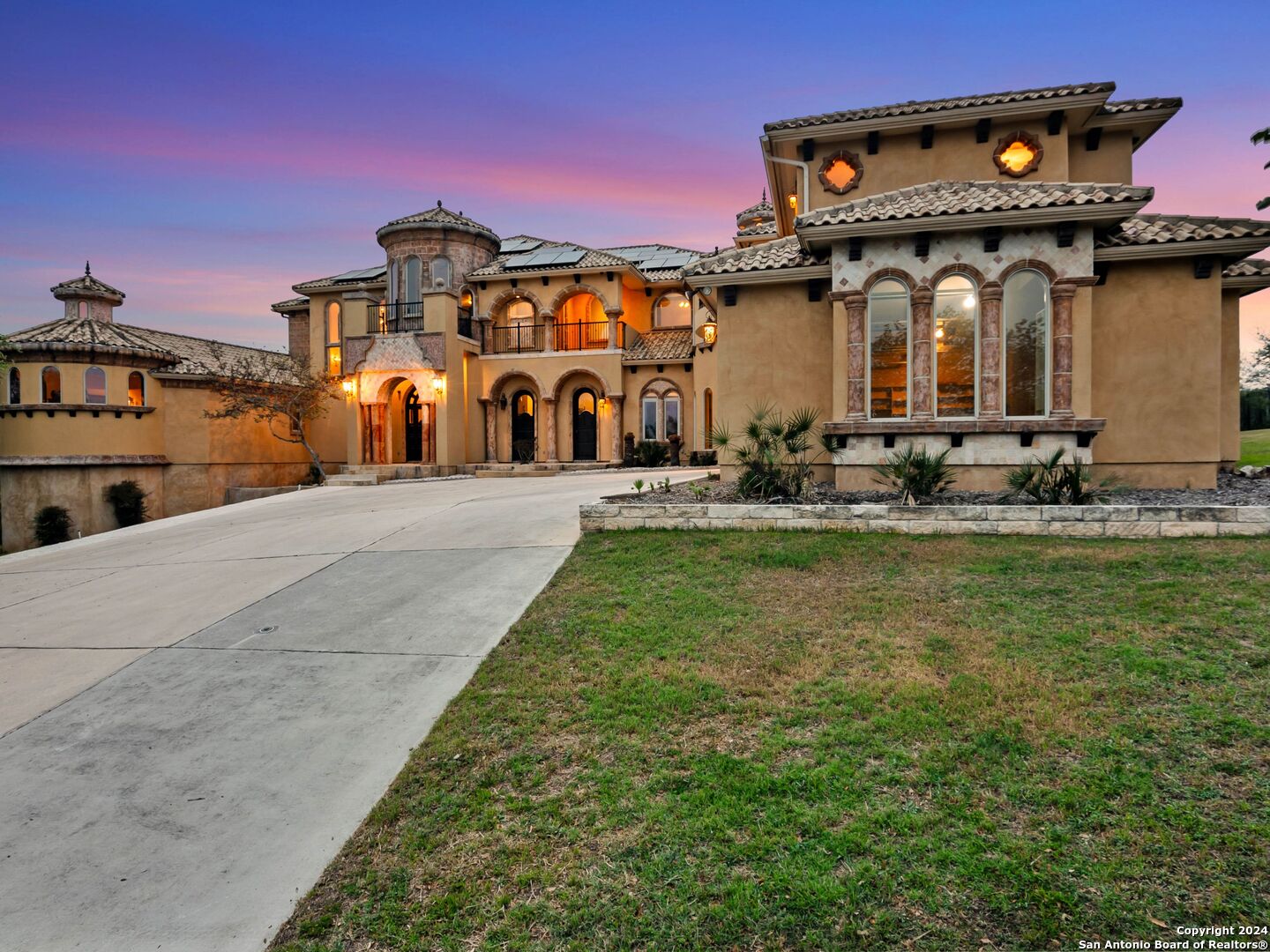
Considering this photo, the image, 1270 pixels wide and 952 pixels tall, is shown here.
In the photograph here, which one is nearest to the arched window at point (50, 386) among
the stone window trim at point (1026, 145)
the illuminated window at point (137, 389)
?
the illuminated window at point (137, 389)

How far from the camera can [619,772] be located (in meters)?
3.69

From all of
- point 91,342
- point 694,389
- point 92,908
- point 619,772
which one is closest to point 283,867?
point 92,908

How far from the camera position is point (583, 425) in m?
29.0

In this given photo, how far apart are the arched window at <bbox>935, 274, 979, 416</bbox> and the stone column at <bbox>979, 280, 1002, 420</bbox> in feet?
0.41

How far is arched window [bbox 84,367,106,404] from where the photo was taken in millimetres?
23781

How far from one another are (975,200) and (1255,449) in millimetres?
32637

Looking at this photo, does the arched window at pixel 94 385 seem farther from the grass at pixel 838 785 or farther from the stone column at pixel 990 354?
the stone column at pixel 990 354

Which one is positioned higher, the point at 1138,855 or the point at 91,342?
the point at 91,342

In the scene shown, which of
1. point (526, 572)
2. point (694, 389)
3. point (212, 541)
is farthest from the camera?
point (694, 389)

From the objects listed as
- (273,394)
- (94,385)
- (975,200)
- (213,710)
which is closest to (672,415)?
(975,200)

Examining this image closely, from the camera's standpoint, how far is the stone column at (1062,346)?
1091cm

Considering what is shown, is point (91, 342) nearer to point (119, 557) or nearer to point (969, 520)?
point (119, 557)

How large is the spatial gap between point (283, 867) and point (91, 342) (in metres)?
28.3

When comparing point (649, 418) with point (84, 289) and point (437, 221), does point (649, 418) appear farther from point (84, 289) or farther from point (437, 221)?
point (84, 289)
